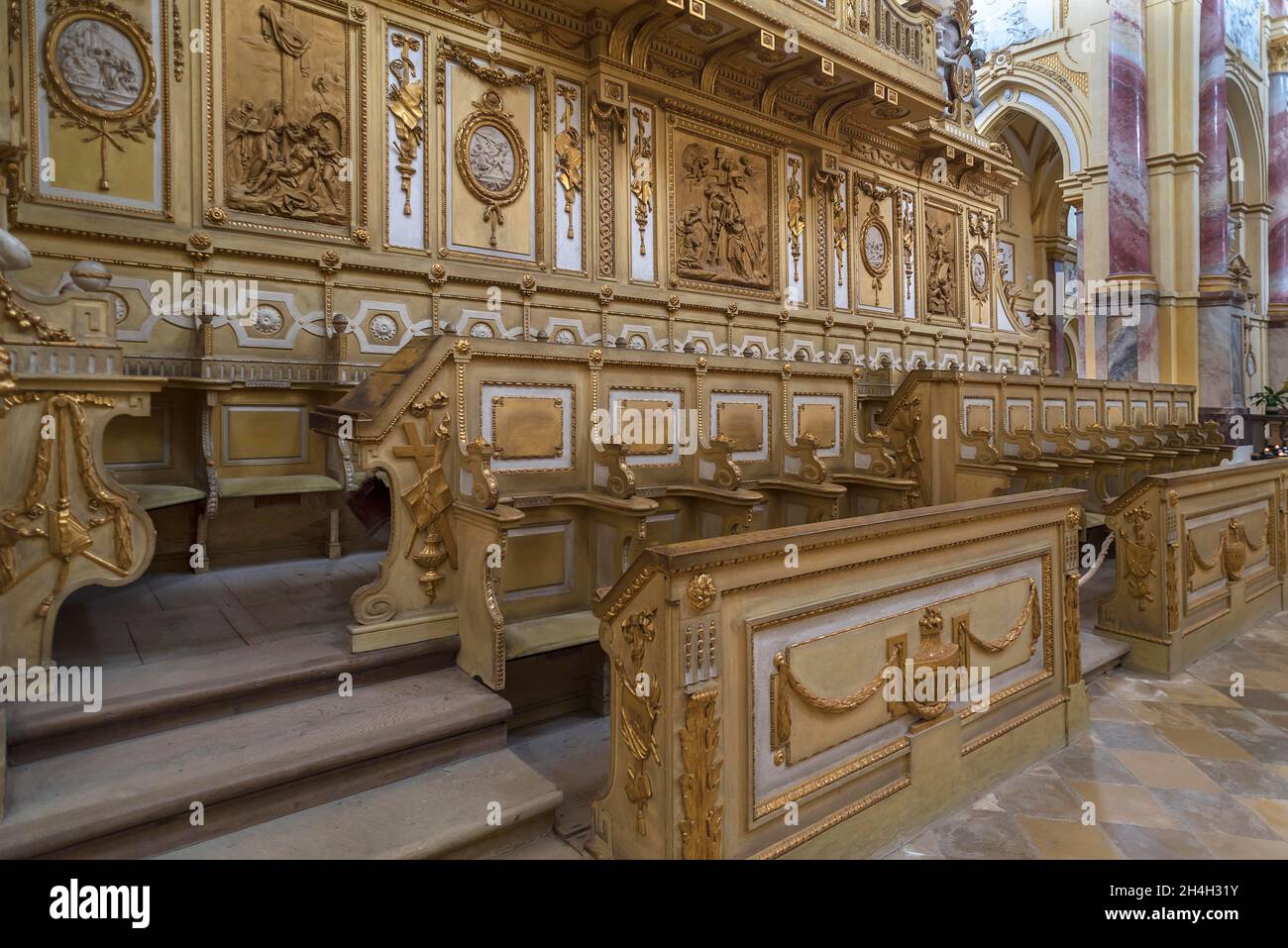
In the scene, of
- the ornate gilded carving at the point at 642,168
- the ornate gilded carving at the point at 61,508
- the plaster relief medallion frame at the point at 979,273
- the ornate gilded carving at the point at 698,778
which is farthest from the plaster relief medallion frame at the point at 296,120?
the plaster relief medallion frame at the point at 979,273

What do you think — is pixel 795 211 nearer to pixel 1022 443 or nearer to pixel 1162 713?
pixel 1022 443

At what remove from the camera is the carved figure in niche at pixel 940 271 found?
946 centimetres

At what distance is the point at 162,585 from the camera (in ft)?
12.0

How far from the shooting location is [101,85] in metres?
4.06

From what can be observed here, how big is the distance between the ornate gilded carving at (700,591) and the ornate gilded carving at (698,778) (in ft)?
0.76

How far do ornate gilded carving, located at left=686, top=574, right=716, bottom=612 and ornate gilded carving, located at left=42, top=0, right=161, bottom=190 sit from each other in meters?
4.24

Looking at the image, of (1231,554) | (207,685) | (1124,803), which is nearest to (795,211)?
(1231,554)

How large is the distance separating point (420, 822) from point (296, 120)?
450 cm

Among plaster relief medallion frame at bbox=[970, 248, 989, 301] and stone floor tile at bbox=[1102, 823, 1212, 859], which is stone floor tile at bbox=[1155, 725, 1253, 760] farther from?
plaster relief medallion frame at bbox=[970, 248, 989, 301]

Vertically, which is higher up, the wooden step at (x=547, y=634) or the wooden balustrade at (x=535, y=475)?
the wooden balustrade at (x=535, y=475)

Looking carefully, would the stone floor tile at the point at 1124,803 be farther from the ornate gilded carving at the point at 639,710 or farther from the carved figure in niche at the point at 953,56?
the carved figure in niche at the point at 953,56

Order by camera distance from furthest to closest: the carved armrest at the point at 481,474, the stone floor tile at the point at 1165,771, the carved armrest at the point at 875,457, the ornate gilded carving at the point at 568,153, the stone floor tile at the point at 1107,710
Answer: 1. the ornate gilded carving at the point at 568,153
2. the carved armrest at the point at 875,457
3. the stone floor tile at the point at 1107,710
4. the stone floor tile at the point at 1165,771
5. the carved armrest at the point at 481,474

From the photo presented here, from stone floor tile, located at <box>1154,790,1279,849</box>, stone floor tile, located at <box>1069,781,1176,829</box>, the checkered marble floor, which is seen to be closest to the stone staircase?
the checkered marble floor
